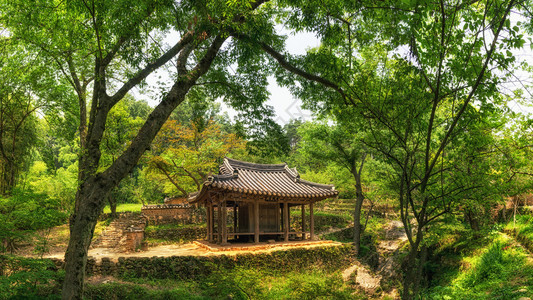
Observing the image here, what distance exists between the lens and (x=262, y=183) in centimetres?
1336

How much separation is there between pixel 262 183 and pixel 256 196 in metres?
1.09

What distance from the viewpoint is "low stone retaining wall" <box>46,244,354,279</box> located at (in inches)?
380

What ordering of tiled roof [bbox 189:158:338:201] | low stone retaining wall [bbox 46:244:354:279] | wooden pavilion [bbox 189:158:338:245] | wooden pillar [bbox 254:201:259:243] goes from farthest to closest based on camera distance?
wooden pillar [bbox 254:201:259:243] → wooden pavilion [bbox 189:158:338:245] → tiled roof [bbox 189:158:338:201] → low stone retaining wall [bbox 46:244:354:279]

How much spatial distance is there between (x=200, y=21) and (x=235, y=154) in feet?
79.4

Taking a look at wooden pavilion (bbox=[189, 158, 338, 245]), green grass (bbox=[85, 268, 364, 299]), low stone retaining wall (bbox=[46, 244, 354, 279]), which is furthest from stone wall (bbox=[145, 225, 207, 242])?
green grass (bbox=[85, 268, 364, 299])

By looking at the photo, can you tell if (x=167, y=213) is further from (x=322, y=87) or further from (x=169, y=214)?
(x=322, y=87)

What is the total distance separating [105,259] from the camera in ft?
31.9

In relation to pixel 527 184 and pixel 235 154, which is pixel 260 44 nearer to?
pixel 527 184

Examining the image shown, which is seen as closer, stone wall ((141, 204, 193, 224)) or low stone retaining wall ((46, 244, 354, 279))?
low stone retaining wall ((46, 244, 354, 279))

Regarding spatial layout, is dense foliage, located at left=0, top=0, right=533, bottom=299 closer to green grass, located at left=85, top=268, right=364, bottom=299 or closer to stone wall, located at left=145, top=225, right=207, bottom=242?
green grass, located at left=85, top=268, right=364, bottom=299

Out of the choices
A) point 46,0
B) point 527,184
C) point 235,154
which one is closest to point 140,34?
point 46,0

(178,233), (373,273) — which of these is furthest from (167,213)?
(373,273)

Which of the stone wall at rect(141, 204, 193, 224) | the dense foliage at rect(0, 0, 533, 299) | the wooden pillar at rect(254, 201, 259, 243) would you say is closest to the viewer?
the dense foliage at rect(0, 0, 533, 299)

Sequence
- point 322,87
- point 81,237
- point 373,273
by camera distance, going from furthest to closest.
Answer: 1. point 373,273
2. point 322,87
3. point 81,237
